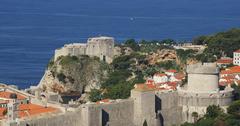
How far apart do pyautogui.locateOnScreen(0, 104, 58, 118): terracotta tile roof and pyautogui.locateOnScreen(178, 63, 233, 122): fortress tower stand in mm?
6359

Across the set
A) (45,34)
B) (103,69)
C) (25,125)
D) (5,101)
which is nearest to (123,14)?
(45,34)

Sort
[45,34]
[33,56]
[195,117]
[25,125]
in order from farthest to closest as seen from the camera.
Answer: [45,34] → [33,56] → [195,117] → [25,125]

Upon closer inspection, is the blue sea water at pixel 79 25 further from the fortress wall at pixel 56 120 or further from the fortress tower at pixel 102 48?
the fortress wall at pixel 56 120

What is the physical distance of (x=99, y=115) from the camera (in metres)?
37.0

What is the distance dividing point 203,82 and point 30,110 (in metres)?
8.28

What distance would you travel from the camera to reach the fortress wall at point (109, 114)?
36.4m

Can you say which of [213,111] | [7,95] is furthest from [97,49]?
[213,111]

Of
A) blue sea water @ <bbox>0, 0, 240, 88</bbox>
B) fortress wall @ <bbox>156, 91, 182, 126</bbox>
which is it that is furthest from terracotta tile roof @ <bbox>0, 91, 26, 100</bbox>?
blue sea water @ <bbox>0, 0, 240, 88</bbox>

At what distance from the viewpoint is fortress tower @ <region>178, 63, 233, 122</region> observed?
40688mm

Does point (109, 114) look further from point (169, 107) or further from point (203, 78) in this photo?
point (203, 78)

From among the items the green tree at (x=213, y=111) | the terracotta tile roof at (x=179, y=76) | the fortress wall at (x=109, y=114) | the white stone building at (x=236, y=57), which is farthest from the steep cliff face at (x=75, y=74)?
the fortress wall at (x=109, y=114)

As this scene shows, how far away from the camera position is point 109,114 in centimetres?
3778

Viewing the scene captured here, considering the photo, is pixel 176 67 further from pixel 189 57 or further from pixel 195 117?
pixel 195 117

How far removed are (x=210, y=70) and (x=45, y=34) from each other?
68.1 m
